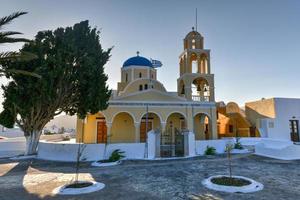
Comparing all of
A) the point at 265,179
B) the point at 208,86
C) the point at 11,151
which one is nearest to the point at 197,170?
the point at 265,179

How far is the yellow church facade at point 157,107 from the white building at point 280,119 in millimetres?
6071

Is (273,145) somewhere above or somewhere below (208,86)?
below

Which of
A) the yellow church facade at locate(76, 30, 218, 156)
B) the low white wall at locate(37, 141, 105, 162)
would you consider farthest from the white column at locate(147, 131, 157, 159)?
the low white wall at locate(37, 141, 105, 162)

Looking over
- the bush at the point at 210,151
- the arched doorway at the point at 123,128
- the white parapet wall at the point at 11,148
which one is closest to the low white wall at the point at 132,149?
the bush at the point at 210,151

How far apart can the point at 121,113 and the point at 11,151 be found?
10.5 metres

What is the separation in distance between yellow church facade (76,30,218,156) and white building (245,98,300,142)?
6.07 m

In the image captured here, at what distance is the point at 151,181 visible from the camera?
29.1 ft

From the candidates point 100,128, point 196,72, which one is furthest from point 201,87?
point 100,128

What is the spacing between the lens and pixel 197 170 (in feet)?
35.6

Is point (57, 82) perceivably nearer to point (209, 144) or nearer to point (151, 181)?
point (151, 181)

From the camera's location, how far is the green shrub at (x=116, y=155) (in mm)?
13784

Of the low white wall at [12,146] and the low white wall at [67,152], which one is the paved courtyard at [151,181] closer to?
the low white wall at [67,152]

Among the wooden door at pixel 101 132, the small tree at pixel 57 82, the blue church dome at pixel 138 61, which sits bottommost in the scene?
the wooden door at pixel 101 132

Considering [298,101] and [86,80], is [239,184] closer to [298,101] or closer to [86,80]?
[86,80]
